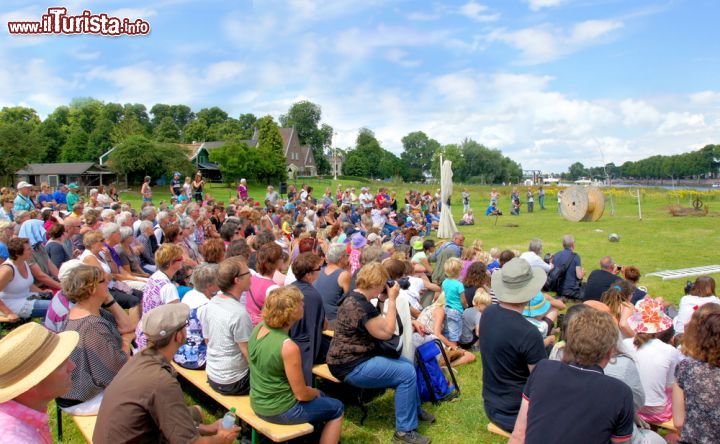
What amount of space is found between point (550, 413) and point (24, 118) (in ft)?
328

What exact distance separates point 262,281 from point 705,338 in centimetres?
409

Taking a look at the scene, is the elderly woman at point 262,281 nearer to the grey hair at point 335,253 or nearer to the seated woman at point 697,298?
the grey hair at point 335,253

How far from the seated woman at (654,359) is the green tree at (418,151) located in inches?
4844

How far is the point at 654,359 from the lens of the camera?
13.0 feet

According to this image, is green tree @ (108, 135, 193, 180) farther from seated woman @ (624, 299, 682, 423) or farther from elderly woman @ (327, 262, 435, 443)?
seated woman @ (624, 299, 682, 423)

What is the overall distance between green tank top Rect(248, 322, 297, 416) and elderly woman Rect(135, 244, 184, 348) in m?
1.64

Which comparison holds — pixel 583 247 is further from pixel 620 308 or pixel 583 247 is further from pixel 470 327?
pixel 620 308

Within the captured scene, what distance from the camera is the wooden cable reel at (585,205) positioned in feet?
78.2

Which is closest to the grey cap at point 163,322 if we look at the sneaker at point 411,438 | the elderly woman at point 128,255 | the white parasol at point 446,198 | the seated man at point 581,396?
the seated man at point 581,396

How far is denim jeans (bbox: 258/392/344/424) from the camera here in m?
3.68

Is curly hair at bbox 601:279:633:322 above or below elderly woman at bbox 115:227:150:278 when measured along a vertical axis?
below

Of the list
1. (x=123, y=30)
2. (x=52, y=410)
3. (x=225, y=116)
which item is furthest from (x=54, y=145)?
(x=52, y=410)

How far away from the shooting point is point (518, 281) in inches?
149

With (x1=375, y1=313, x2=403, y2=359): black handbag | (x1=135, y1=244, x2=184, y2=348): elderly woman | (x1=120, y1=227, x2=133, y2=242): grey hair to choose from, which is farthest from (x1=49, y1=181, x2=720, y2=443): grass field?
(x1=120, y1=227, x2=133, y2=242): grey hair
